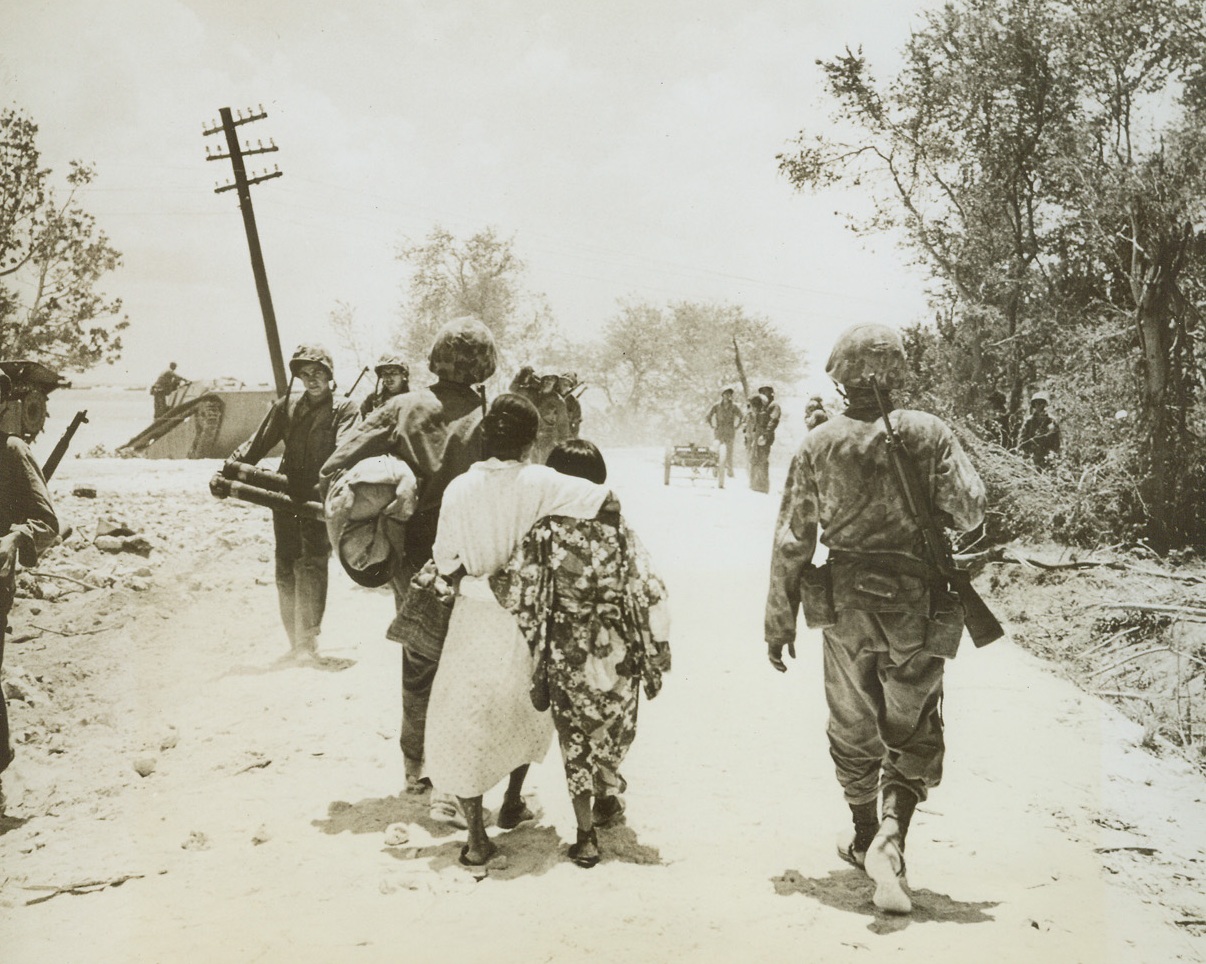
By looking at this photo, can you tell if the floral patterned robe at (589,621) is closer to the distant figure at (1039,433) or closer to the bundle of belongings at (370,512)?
the bundle of belongings at (370,512)

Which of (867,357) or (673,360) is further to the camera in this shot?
(673,360)

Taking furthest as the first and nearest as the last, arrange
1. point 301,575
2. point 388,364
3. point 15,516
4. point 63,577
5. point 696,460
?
point 696,460 < point 388,364 < point 301,575 < point 63,577 < point 15,516

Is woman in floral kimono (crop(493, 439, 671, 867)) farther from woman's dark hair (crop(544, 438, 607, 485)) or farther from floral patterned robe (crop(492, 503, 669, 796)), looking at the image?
woman's dark hair (crop(544, 438, 607, 485))

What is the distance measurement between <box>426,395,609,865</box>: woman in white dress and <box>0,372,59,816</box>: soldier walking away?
1.60 meters

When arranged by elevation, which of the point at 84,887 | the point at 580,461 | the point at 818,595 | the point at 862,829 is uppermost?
the point at 580,461

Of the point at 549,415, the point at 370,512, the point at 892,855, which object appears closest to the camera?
the point at 892,855

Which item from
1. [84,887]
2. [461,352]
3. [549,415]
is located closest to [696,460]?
[549,415]

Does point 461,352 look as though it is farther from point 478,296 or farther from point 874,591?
point 478,296

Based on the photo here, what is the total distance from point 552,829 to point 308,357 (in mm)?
3005

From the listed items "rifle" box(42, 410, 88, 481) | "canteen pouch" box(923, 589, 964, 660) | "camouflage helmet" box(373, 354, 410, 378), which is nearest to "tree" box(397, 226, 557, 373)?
"camouflage helmet" box(373, 354, 410, 378)

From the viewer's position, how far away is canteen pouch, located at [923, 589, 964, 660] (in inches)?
124

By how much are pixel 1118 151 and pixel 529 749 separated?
3587mm

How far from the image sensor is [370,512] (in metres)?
3.77

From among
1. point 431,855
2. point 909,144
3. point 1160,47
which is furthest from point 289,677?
point 1160,47
